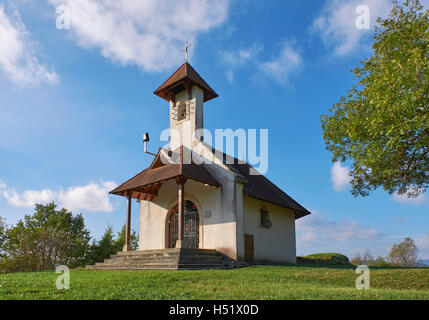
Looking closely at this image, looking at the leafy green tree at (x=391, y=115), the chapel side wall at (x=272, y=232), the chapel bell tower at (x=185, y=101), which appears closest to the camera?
the leafy green tree at (x=391, y=115)

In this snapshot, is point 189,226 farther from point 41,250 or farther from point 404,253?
point 404,253

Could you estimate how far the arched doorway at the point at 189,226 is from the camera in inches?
708

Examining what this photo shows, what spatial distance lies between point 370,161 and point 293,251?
9.64 m

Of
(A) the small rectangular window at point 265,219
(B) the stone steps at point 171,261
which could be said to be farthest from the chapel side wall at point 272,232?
(B) the stone steps at point 171,261

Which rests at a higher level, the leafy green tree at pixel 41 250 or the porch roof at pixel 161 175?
the porch roof at pixel 161 175

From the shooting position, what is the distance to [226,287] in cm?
867

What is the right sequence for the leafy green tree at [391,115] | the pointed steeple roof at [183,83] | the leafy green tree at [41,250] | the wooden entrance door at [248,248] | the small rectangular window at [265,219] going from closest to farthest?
the leafy green tree at [391,115]
the wooden entrance door at [248,248]
the small rectangular window at [265,219]
the pointed steeple roof at [183,83]
the leafy green tree at [41,250]

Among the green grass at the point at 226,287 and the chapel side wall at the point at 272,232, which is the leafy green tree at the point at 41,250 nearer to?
the chapel side wall at the point at 272,232

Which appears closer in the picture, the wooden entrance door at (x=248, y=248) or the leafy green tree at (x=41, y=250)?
the wooden entrance door at (x=248, y=248)

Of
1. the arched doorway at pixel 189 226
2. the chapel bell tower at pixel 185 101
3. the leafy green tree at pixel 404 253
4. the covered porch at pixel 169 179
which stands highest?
the chapel bell tower at pixel 185 101

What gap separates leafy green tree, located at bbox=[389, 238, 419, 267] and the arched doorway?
24.5 metres

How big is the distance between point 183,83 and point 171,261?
1136 centimetres

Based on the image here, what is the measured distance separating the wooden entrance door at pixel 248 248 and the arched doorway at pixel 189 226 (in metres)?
2.62

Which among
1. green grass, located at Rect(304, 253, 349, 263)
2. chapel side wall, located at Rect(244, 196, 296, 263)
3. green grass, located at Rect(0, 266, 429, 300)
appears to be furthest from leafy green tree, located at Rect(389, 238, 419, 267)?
green grass, located at Rect(0, 266, 429, 300)
